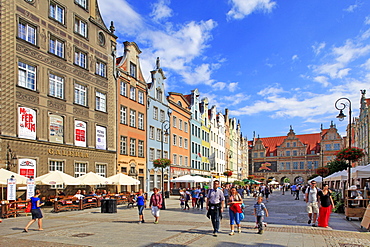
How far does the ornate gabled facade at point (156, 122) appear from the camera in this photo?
40.0 metres

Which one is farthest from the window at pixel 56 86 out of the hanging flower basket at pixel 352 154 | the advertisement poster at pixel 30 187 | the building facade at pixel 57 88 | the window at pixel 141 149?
the hanging flower basket at pixel 352 154

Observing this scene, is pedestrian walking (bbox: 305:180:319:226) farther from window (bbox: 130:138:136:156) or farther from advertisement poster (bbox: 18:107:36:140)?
window (bbox: 130:138:136:156)

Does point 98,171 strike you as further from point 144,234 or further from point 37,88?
point 144,234

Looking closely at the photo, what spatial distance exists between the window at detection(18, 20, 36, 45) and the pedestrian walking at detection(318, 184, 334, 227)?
65.9 ft

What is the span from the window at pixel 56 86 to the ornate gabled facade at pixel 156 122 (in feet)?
44.6

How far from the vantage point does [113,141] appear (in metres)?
32.7

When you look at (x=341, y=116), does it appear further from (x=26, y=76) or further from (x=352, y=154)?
(x=26, y=76)

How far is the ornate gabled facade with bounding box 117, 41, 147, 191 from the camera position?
1350 inches

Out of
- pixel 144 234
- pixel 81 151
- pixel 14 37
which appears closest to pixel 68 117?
pixel 81 151

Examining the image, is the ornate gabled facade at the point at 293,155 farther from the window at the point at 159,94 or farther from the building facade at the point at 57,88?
the building facade at the point at 57,88

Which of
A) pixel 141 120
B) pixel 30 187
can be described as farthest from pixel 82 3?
pixel 30 187

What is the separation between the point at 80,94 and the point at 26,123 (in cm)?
645

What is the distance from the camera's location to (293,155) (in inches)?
3858

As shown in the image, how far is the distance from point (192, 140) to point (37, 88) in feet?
109
